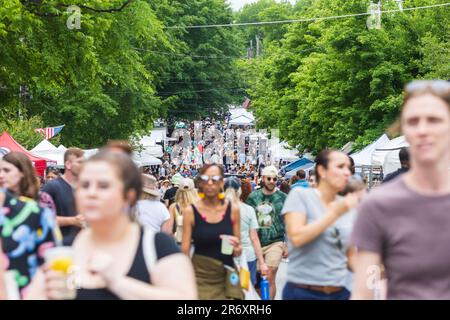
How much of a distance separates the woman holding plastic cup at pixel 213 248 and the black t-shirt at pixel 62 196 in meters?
1.43

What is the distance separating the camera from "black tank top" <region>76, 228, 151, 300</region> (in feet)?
15.1

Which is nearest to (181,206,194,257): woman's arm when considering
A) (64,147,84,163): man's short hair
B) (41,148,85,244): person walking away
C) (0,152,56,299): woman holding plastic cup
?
(41,148,85,244): person walking away

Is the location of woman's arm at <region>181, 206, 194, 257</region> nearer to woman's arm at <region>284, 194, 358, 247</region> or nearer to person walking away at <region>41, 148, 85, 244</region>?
person walking away at <region>41, 148, 85, 244</region>

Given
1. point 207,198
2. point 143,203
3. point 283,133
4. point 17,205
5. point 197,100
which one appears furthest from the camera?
point 197,100

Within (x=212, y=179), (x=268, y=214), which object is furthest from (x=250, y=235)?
(x=212, y=179)

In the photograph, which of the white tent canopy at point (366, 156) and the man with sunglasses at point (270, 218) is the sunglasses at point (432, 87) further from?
the white tent canopy at point (366, 156)

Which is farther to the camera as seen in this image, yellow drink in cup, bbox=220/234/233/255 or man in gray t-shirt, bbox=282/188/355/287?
yellow drink in cup, bbox=220/234/233/255

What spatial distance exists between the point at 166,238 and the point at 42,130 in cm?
3379

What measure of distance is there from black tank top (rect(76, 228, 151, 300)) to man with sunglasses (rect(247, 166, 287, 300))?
8882mm

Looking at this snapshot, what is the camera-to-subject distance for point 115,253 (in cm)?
464

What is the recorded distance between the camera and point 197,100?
7188cm
